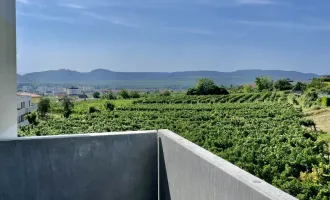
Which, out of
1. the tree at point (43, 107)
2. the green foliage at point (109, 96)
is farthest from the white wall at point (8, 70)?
the green foliage at point (109, 96)

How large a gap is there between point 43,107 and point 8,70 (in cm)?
2496

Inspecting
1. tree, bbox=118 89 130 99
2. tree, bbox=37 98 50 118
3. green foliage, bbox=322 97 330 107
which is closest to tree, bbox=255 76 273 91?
tree, bbox=118 89 130 99

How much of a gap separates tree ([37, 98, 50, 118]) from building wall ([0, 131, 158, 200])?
24390 millimetres

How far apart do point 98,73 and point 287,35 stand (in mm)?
46412

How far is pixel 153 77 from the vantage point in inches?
2827

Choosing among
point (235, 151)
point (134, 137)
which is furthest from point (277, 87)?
point (134, 137)

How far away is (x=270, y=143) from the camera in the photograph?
27.1 ft

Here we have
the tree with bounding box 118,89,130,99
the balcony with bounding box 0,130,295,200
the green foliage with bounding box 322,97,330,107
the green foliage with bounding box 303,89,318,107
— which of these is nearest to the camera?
the balcony with bounding box 0,130,295,200

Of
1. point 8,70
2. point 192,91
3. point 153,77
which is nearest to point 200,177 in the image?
point 8,70

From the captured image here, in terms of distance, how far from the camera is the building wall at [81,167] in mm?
1986

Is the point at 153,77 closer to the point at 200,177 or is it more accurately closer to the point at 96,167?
the point at 96,167

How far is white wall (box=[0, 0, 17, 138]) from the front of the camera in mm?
2189

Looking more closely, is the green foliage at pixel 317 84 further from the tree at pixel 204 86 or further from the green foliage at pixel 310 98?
the tree at pixel 204 86

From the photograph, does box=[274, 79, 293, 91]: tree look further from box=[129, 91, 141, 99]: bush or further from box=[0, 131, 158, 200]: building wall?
box=[0, 131, 158, 200]: building wall
